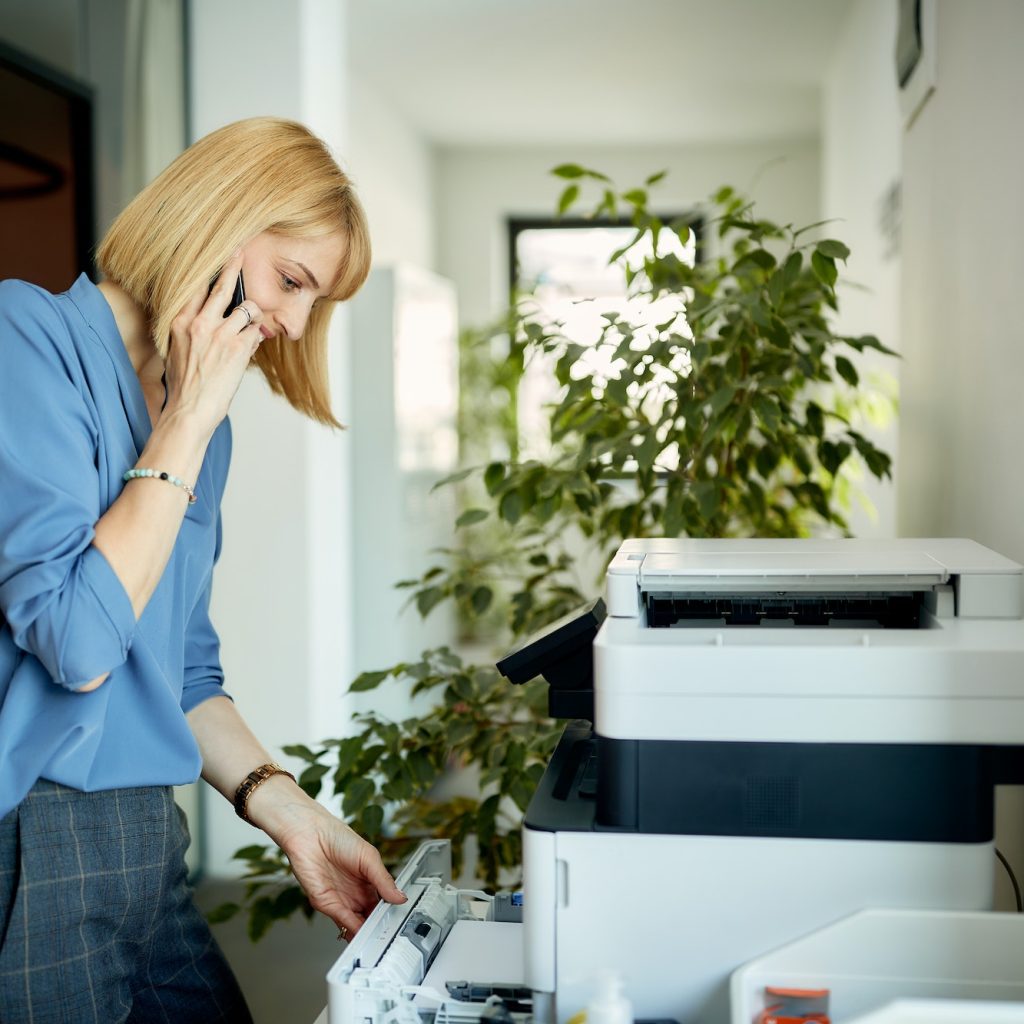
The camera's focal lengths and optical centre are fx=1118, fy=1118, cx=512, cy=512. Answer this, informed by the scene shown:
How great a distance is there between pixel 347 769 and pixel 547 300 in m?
5.02

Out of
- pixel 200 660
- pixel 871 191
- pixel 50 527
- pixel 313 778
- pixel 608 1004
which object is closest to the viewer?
pixel 608 1004

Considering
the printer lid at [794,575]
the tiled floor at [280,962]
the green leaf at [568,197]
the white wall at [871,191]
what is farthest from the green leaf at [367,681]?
the white wall at [871,191]

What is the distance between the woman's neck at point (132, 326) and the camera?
109 centimetres

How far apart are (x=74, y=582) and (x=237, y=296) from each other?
37 centimetres

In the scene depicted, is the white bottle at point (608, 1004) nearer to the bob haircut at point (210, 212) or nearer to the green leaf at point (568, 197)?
the bob haircut at point (210, 212)

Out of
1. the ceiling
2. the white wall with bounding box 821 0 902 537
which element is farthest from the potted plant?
the ceiling

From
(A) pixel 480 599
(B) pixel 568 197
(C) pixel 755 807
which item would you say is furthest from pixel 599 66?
(C) pixel 755 807

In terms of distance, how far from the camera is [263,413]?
2.98 m

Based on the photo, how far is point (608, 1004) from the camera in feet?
2.49

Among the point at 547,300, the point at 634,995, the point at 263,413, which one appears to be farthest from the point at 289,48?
the point at 547,300

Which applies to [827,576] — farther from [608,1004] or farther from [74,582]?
[74,582]

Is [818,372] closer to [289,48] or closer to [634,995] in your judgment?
[634,995]

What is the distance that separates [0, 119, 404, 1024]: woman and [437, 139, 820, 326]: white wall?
5.01 metres

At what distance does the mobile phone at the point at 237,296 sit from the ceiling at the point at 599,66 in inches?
123
